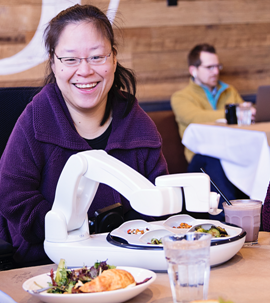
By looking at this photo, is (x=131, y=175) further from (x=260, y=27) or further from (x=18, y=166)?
(x=260, y=27)

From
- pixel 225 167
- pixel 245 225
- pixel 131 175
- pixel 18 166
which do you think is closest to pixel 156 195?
pixel 131 175

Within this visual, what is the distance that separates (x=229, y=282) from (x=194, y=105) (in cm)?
287

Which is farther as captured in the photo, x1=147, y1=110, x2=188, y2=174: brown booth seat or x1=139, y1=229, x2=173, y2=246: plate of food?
x1=147, y1=110, x2=188, y2=174: brown booth seat

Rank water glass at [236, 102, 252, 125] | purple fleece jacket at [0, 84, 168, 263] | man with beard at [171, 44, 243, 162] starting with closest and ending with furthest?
purple fleece jacket at [0, 84, 168, 263], water glass at [236, 102, 252, 125], man with beard at [171, 44, 243, 162]

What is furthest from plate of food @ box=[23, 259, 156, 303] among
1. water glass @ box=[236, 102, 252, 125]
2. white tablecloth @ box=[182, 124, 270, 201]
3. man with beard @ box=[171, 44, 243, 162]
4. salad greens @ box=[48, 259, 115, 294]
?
man with beard @ box=[171, 44, 243, 162]

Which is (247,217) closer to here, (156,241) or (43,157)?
(156,241)

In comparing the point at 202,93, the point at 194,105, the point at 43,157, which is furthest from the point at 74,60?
the point at 202,93

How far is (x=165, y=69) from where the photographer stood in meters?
3.83

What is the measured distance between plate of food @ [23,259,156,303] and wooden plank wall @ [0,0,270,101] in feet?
8.84

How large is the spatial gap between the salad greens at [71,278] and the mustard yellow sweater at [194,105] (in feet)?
8.65

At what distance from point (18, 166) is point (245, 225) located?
636 millimetres

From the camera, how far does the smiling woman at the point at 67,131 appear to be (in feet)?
3.88

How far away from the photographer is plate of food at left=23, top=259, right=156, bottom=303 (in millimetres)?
658

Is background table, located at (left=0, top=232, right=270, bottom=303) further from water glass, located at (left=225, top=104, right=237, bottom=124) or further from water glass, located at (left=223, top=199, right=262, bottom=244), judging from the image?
water glass, located at (left=225, top=104, right=237, bottom=124)
